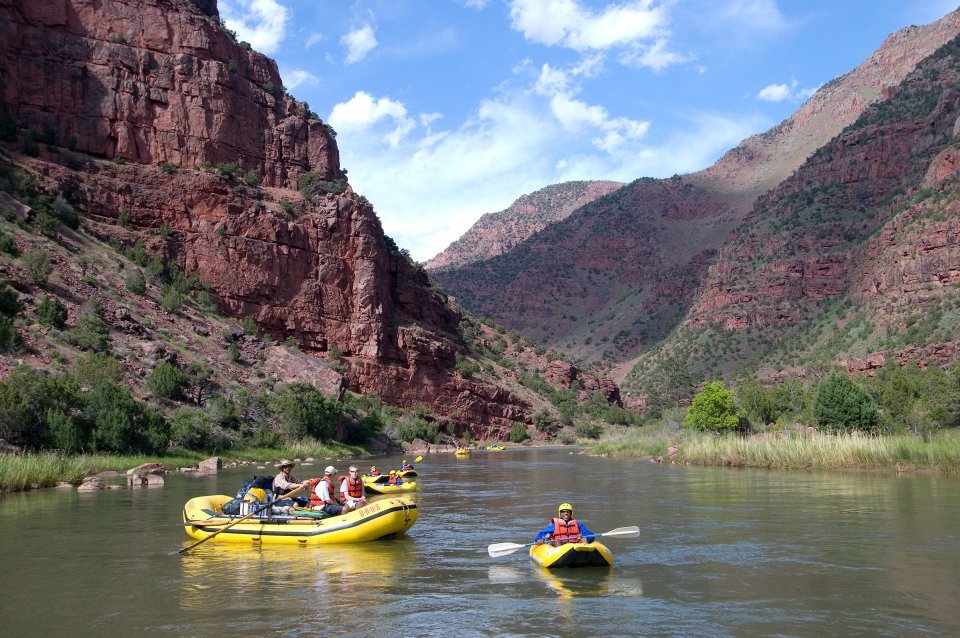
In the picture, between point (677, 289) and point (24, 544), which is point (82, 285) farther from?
point (677, 289)

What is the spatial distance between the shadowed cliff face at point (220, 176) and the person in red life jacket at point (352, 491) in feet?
152

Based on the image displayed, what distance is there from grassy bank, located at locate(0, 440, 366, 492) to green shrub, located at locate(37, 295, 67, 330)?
10.7m

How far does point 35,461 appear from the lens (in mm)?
25516

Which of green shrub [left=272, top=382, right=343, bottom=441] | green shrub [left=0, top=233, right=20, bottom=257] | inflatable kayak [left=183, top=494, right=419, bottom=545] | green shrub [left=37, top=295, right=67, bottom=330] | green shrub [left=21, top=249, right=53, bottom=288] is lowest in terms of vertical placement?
inflatable kayak [left=183, top=494, right=419, bottom=545]

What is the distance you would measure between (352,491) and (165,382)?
24210mm

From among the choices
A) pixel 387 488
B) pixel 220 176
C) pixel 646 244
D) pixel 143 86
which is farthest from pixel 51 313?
pixel 646 244

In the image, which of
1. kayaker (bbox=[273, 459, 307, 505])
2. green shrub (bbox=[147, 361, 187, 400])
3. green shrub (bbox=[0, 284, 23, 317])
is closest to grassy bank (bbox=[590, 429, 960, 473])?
kayaker (bbox=[273, 459, 307, 505])

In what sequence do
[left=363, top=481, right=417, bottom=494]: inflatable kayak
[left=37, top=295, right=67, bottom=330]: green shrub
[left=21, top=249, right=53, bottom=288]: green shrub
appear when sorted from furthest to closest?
[left=21, top=249, right=53, bottom=288]: green shrub → [left=37, top=295, right=67, bottom=330]: green shrub → [left=363, top=481, right=417, bottom=494]: inflatable kayak

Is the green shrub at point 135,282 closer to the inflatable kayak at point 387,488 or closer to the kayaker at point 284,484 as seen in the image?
the inflatable kayak at point 387,488

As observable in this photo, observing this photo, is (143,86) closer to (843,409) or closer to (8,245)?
(8,245)

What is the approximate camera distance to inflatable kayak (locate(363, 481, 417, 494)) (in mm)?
28291

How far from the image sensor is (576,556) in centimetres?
1376

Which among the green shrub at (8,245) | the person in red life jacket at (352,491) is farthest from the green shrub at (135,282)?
the person in red life jacket at (352,491)

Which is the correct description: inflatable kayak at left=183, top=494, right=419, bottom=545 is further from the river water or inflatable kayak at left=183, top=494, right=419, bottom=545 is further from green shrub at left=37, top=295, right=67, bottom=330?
green shrub at left=37, top=295, right=67, bottom=330
